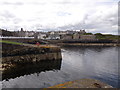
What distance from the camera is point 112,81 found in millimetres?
21922

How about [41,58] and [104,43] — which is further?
[104,43]

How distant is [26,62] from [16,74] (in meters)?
8.20

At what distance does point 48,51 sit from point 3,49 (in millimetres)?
15030

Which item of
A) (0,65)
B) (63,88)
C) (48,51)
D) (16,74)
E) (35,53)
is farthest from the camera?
(48,51)

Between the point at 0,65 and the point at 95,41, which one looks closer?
the point at 0,65

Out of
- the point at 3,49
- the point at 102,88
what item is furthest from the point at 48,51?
the point at 102,88

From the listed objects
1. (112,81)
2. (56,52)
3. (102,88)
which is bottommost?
(112,81)

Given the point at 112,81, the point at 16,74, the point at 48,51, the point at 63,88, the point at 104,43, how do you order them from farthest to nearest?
1. the point at 104,43
2. the point at 48,51
3. the point at 16,74
4. the point at 112,81
5. the point at 63,88

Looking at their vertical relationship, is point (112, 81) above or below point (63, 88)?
below

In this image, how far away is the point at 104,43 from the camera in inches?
4732

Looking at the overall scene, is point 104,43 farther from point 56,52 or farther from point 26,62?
point 26,62

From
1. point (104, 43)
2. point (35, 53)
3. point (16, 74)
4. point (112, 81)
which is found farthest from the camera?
point (104, 43)

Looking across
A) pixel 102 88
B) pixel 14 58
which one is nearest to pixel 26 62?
pixel 14 58

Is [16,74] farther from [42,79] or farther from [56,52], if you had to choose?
[56,52]
